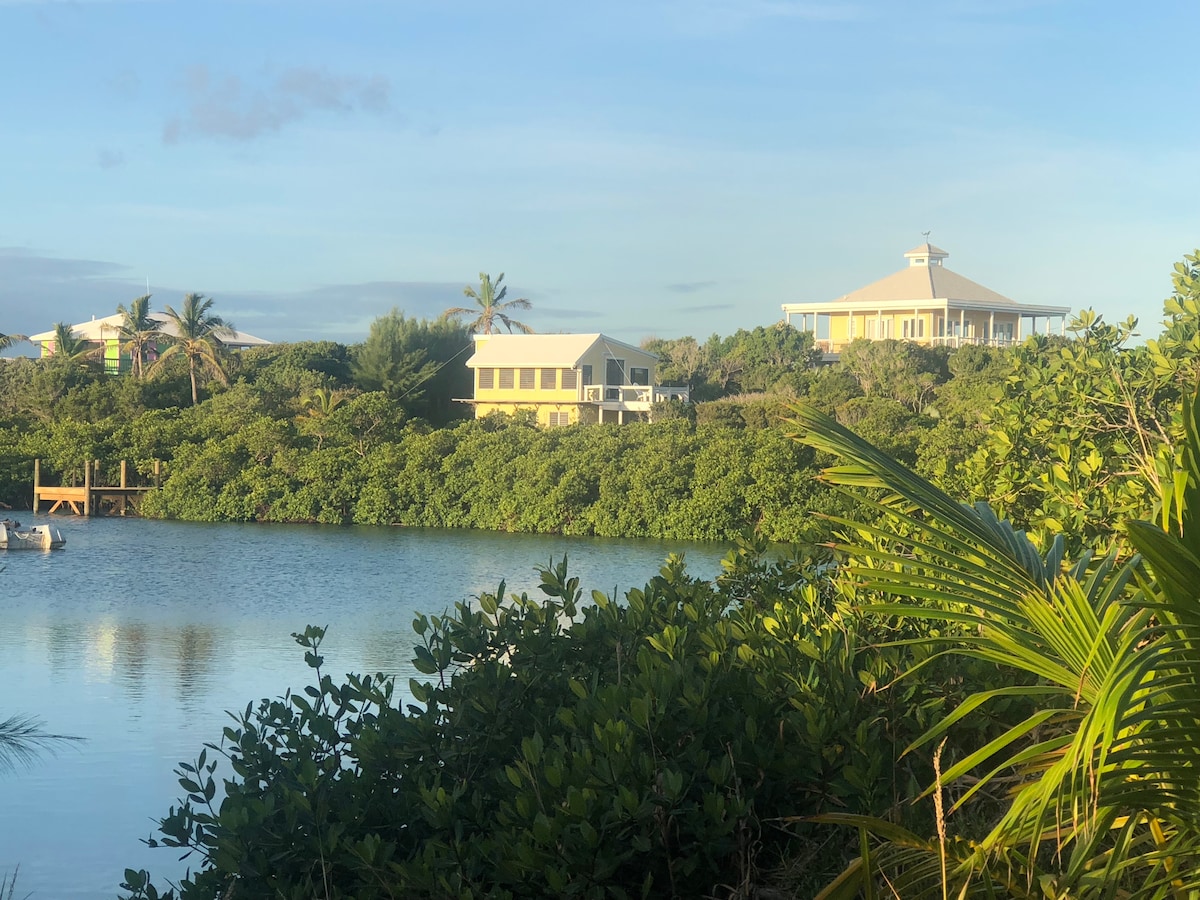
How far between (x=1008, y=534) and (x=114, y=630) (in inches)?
622

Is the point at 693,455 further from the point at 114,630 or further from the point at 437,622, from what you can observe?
the point at 437,622

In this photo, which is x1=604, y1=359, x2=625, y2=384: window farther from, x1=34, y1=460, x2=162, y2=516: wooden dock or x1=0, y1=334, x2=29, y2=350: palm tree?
x1=0, y1=334, x2=29, y2=350: palm tree

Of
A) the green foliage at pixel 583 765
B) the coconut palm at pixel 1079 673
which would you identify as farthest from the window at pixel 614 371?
the coconut palm at pixel 1079 673

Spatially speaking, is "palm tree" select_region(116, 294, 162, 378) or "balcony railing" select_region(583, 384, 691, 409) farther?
"palm tree" select_region(116, 294, 162, 378)

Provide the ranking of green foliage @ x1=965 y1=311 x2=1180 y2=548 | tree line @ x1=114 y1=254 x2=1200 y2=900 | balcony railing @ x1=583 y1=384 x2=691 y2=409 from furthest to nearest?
balcony railing @ x1=583 y1=384 x2=691 y2=409, green foliage @ x1=965 y1=311 x2=1180 y2=548, tree line @ x1=114 y1=254 x2=1200 y2=900

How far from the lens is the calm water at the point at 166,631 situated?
320 inches

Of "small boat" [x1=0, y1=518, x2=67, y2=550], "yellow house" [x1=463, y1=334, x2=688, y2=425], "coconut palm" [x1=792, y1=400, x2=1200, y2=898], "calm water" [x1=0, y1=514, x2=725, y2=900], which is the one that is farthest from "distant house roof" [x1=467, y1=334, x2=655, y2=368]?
"coconut palm" [x1=792, y1=400, x2=1200, y2=898]

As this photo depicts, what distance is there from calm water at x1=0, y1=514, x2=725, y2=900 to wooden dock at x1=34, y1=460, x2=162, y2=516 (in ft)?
4.21

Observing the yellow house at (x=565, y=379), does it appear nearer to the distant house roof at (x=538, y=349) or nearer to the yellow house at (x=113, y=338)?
the distant house roof at (x=538, y=349)

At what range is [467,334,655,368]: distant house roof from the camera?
37.8 m

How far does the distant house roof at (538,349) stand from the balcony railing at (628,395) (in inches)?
44.1

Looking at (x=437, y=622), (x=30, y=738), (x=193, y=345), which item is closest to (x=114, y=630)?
(x=30, y=738)

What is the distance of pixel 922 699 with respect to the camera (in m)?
3.97

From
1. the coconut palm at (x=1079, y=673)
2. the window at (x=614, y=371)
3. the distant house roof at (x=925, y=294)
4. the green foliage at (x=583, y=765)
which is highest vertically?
the distant house roof at (x=925, y=294)
